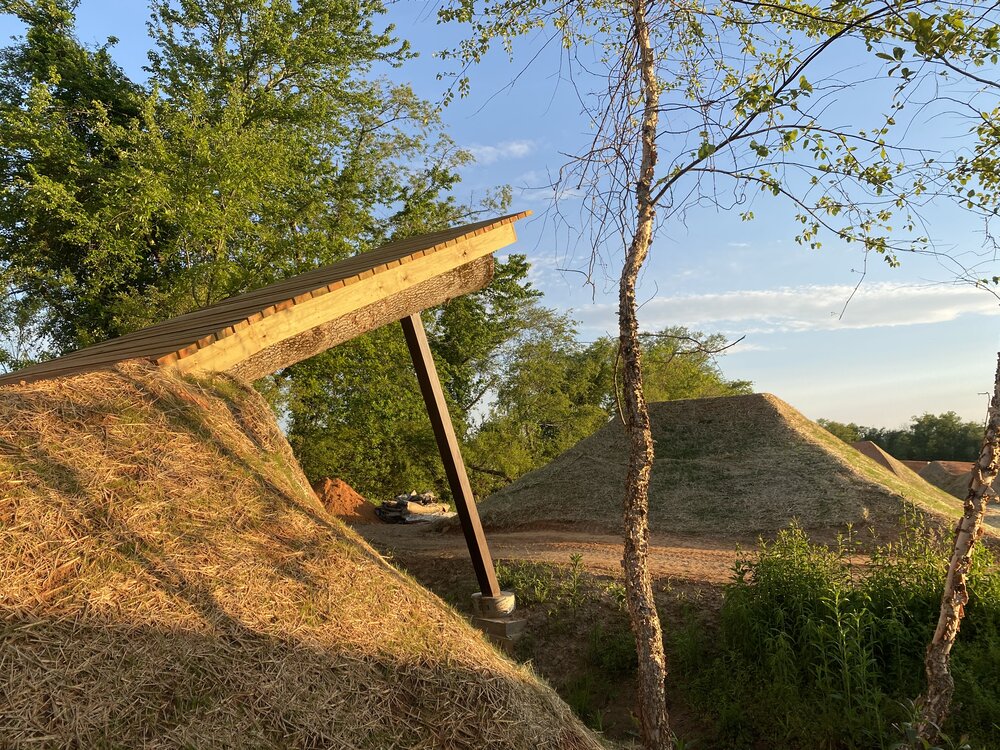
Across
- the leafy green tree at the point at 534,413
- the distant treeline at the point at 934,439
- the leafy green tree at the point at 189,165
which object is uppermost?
the leafy green tree at the point at 189,165

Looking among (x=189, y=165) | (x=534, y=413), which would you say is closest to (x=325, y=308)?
(x=189, y=165)

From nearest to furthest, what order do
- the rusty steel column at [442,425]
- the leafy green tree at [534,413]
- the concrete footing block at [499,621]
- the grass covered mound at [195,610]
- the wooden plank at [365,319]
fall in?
the grass covered mound at [195,610], the wooden plank at [365,319], the rusty steel column at [442,425], the concrete footing block at [499,621], the leafy green tree at [534,413]

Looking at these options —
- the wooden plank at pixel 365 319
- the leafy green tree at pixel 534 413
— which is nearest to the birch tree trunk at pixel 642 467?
the wooden plank at pixel 365 319

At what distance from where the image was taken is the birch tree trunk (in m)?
4.56

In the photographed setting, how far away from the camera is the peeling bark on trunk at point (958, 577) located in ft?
12.7

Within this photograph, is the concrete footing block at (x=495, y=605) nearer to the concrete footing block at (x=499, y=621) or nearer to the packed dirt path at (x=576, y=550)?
the concrete footing block at (x=499, y=621)

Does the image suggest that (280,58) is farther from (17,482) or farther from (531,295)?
(17,482)

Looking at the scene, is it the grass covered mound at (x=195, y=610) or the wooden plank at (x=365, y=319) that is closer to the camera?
the grass covered mound at (x=195, y=610)

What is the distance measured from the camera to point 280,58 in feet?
59.8

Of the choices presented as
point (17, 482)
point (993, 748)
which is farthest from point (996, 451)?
point (17, 482)

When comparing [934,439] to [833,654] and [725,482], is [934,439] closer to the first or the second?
[725,482]

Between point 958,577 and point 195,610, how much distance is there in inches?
173

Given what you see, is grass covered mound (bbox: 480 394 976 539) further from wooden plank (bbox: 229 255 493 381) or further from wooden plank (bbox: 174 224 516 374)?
wooden plank (bbox: 174 224 516 374)

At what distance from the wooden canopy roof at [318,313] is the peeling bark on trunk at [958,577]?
4488mm
